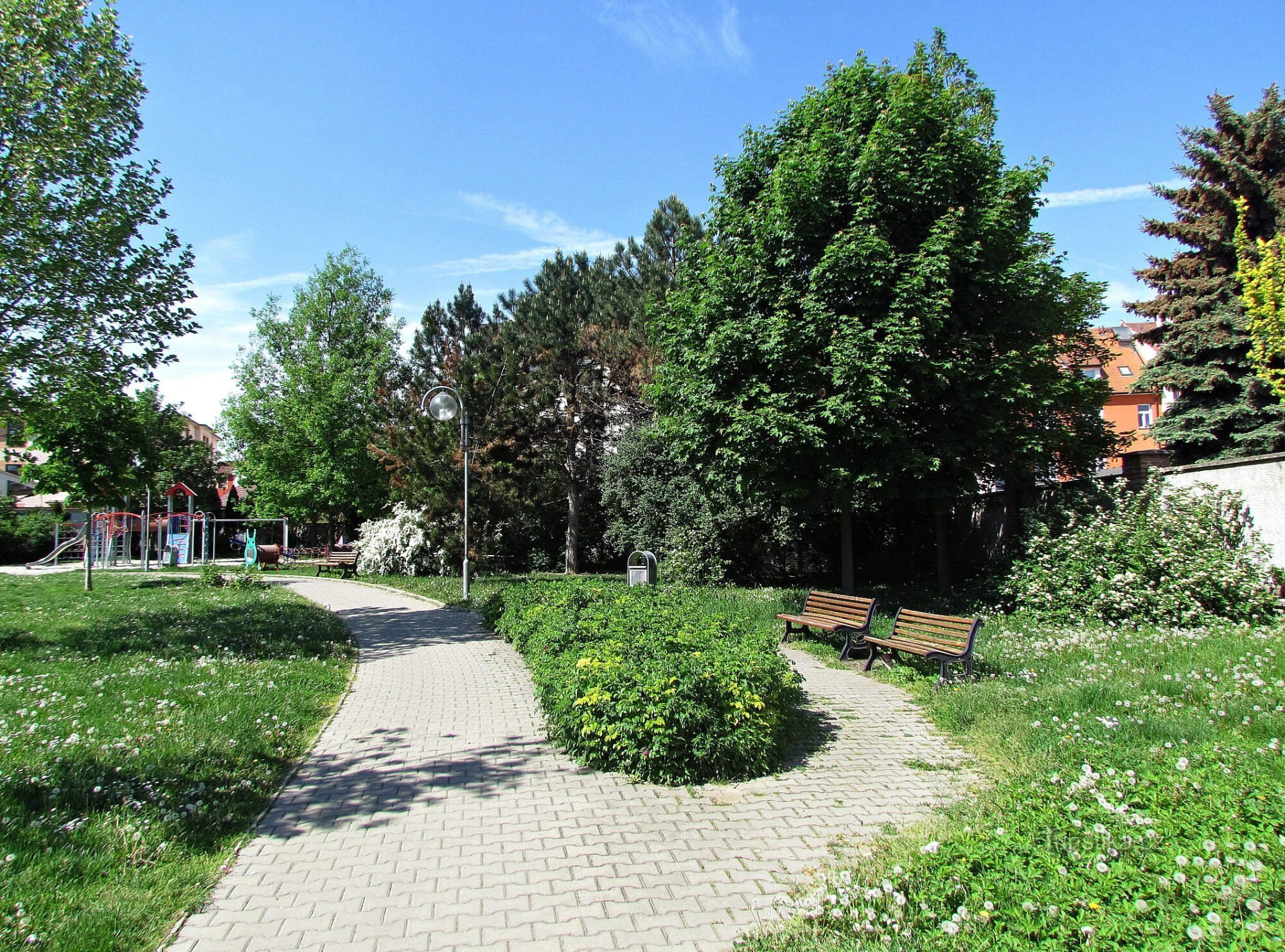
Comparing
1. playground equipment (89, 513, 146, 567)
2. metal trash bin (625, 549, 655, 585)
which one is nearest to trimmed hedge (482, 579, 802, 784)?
metal trash bin (625, 549, 655, 585)

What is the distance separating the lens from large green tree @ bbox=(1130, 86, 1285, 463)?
18.8m

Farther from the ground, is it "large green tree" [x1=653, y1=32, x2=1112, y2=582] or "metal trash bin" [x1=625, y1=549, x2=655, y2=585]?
"large green tree" [x1=653, y1=32, x2=1112, y2=582]

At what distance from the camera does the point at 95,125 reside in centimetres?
1209

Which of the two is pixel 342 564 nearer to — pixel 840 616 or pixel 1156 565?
pixel 840 616

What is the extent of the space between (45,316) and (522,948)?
43.5 feet

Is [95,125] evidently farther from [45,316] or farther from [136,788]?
[136,788]

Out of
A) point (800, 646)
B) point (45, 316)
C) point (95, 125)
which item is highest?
point (95, 125)

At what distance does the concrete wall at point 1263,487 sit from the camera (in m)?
10.5

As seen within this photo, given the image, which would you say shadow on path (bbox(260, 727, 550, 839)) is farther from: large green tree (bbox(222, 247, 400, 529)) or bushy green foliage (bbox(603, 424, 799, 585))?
large green tree (bbox(222, 247, 400, 529))

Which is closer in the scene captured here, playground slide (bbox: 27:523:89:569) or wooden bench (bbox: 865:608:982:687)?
wooden bench (bbox: 865:608:982:687)

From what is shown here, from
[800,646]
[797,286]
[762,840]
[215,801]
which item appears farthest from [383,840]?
[797,286]

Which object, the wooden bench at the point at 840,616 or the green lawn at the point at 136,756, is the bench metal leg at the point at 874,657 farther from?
the green lawn at the point at 136,756

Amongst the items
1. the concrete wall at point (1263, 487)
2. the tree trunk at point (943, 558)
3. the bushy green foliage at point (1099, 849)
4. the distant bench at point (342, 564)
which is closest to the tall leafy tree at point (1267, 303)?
the concrete wall at point (1263, 487)

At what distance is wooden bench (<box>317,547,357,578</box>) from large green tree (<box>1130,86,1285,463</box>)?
25.2 metres
